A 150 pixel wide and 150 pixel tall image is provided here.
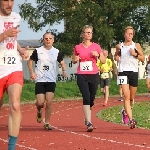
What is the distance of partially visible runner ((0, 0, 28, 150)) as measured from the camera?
315 inches

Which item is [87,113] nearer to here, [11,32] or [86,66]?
[86,66]

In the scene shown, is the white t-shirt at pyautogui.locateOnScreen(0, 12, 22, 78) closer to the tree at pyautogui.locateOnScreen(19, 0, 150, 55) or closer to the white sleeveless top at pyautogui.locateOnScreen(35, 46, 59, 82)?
the white sleeveless top at pyautogui.locateOnScreen(35, 46, 59, 82)

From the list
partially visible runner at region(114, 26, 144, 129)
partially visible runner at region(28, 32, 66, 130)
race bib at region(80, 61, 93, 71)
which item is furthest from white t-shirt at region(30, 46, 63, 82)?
partially visible runner at region(114, 26, 144, 129)

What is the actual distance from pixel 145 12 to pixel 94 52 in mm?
40951

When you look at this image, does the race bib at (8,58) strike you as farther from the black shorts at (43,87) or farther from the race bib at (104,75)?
the race bib at (104,75)

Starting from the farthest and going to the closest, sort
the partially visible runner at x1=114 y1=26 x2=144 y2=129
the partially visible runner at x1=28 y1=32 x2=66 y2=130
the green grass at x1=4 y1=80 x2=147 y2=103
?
the green grass at x1=4 y1=80 x2=147 y2=103, the partially visible runner at x1=28 y1=32 x2=66 y2=130, the partially visible runner at x1=114 y1=26 x2=144 y2=129

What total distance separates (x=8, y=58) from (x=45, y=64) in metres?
4.59

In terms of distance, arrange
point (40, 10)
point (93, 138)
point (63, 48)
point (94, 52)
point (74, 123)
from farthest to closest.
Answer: point (40, 10)
point (63, 48)
point (74, 123)
point (94, 52)
point (93, 138)

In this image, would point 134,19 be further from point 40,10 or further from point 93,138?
point 93,138

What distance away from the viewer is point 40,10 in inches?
2088

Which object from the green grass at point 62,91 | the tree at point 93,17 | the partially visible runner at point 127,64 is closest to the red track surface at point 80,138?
the partially visible runner at point 127,64

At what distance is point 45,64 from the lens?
504 inches

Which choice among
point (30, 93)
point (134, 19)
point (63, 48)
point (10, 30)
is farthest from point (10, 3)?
point (134, 19)

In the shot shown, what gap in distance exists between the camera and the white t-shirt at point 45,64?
12.8 meters
